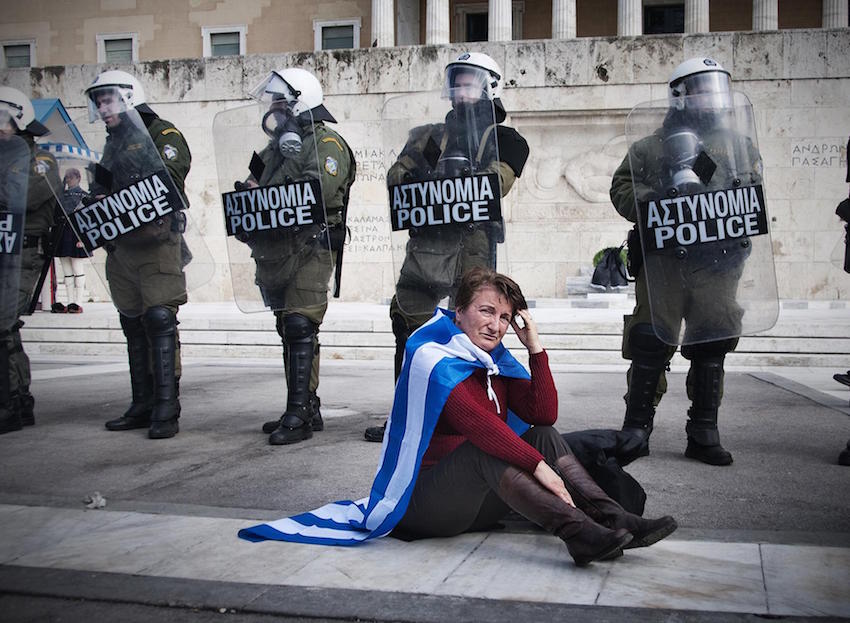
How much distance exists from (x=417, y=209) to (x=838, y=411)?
337 centimetres

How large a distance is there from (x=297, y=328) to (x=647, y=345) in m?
1.89

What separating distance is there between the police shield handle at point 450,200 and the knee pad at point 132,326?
1.87m

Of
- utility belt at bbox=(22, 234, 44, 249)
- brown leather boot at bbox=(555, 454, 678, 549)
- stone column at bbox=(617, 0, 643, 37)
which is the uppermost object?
stone column at bbox=(617, 0, 643, 37)

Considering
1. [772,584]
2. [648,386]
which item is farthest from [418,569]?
[648,386]

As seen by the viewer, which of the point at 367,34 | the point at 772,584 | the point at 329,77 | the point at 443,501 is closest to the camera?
the point at 772,584

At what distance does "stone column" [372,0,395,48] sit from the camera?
23.9m

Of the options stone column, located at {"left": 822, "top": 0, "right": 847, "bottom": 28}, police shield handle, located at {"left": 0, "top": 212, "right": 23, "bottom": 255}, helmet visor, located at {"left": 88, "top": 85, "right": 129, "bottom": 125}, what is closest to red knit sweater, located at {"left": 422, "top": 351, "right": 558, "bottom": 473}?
helmet visor, located at {"left": 88, "top": 85, "right": 129, "bottom": 125}

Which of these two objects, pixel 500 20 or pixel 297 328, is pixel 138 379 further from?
pixel 500 20

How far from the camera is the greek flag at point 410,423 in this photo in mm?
3143

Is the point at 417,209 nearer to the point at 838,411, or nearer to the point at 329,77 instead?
the point at 838,411

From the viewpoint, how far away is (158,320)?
5523 mm

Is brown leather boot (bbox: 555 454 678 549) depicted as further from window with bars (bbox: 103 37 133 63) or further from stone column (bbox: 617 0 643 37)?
window with bars (bbox: 103 37 133 63)

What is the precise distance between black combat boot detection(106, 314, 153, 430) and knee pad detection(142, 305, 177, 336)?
0.87ft

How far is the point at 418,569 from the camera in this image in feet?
9.81
